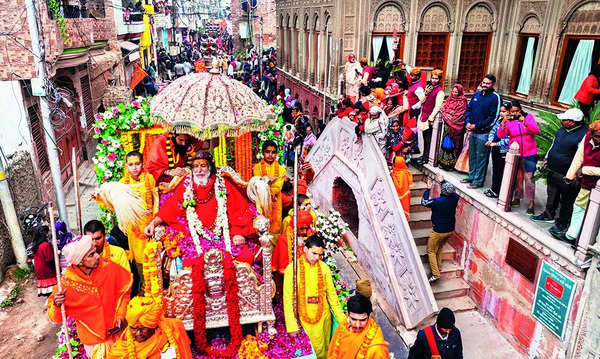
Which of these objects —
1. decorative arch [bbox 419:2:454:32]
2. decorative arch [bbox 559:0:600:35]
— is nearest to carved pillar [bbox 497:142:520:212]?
decorative arch [bbox 559:0:600:35]

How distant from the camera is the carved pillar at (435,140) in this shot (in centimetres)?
914

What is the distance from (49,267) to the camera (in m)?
8.21

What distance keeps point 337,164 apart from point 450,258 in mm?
3489

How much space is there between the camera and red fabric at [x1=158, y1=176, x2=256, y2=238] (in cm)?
572

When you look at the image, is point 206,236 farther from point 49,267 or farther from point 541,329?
point 541,329

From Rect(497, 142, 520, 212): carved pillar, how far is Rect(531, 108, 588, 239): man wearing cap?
518 millimetres

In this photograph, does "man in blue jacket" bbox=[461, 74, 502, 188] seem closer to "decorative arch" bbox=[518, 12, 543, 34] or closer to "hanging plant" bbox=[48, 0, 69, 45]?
"decorative arch" bbox=[518, 12, 543, 34]

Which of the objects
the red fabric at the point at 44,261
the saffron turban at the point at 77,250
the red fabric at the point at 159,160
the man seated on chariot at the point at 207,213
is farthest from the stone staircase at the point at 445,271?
the red fabric at the point at 44,261

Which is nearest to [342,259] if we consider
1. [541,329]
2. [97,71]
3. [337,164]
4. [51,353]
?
[337,164]

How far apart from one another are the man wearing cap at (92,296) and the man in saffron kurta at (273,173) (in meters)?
2.89

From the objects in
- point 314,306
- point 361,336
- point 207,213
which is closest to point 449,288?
point 314,306

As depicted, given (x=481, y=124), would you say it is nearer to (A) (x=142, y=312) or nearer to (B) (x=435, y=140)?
(B) (x=435, y=140)

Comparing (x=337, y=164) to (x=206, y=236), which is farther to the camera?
(x=337, y=164)

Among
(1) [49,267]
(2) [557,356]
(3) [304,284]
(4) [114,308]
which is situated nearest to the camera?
(4) [114,308]
